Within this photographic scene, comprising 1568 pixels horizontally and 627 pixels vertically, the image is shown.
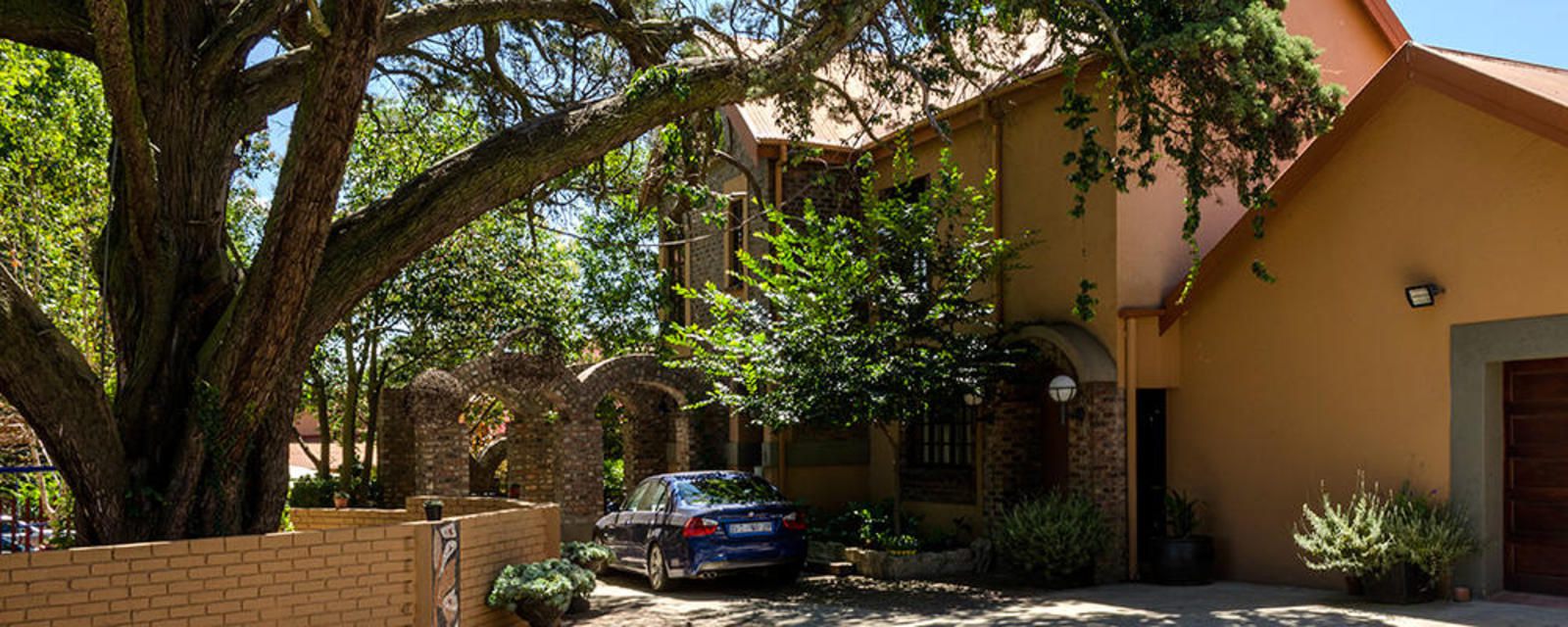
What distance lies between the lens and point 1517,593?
37.8 ft

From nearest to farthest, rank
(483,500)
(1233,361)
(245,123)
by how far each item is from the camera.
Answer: (245,123)
(1233,361)
(483,500)

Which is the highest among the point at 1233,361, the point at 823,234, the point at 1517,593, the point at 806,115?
the point at 806,115

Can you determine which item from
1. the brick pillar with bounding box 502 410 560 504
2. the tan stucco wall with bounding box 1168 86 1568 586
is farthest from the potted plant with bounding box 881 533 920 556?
the brick pillar with bounding box 502 410 560 504

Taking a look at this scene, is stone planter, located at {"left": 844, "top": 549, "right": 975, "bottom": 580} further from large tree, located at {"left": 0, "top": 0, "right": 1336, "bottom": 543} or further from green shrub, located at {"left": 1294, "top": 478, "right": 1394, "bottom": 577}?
large tree, located at {"left": 0, "top": 0, "right": 1336, "bottom": 543}

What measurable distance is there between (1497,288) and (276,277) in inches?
407

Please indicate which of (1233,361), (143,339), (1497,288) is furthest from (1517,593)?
(143,339)

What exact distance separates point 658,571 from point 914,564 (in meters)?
3.17

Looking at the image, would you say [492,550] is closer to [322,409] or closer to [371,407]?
[371,407]

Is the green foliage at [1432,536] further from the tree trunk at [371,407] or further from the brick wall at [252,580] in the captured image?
the tree trunk at [371,407]

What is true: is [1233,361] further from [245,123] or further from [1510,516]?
[245,123]

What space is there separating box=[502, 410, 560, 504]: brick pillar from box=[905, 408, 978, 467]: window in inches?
272

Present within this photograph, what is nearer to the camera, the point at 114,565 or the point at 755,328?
the point at 114,565

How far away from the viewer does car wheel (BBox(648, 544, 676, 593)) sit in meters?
14.7

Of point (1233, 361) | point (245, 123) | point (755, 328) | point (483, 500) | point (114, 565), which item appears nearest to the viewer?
point (114, 565)
